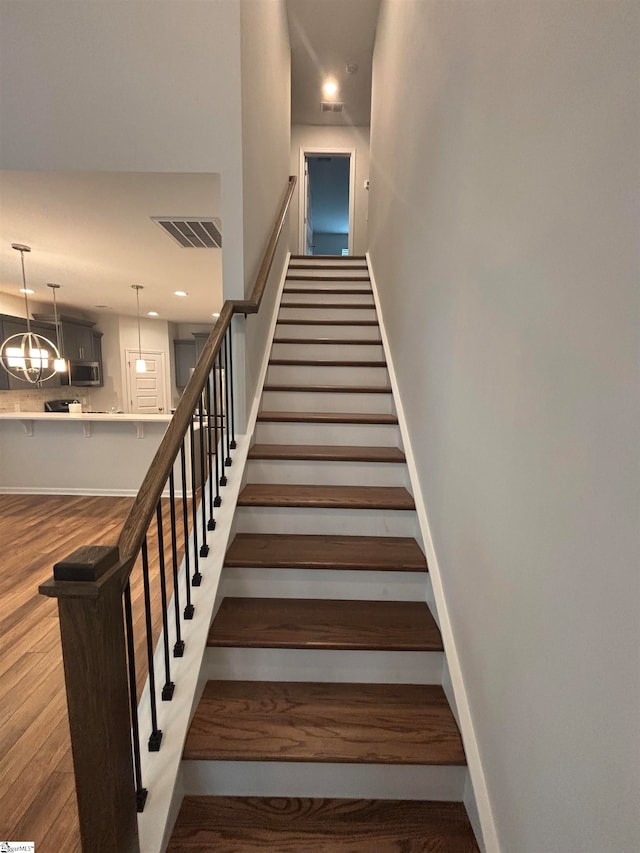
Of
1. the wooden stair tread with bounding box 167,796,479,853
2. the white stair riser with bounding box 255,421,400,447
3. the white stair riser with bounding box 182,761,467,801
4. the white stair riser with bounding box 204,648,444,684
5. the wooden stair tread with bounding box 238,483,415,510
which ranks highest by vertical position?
the white stair riser with bounding box 255,421,400,447

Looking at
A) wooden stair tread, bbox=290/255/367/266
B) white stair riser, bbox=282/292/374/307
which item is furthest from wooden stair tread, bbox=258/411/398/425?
wooden stair tread, bbox=290/255/367/266

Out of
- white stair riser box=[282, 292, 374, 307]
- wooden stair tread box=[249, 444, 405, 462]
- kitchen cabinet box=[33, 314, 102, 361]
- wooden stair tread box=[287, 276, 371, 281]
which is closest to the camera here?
wooden stair tread box=[249, 444, 405, 462]

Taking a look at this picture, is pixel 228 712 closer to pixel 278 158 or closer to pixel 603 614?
pixel 603 614

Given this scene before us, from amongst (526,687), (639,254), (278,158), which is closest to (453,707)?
(526,687)

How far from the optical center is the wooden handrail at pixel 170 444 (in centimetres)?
105

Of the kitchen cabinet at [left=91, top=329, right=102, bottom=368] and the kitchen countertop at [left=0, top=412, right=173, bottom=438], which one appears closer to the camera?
the kitchen countertop at [left=0, top=412, right=173, bottom=438]

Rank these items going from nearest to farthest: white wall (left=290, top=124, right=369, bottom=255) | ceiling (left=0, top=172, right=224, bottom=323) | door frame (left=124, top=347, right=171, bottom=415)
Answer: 1. ceiling (left=0, top=172, right=224, bottom=323)
2. white wall (left=290, top=124, right=369, bottom=255)
3. door frame (left=124, top=347, right=171, bottom=415)

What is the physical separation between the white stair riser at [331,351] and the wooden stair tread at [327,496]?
1187mm

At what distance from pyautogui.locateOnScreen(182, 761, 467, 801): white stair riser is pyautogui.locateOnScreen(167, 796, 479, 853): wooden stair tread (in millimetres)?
21

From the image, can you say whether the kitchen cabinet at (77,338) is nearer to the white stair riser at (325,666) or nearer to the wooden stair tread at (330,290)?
the wooden stair tread at (330,290)

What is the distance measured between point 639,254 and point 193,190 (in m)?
2.41

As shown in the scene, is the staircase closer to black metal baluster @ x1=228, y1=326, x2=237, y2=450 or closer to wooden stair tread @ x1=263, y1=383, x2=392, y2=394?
black metal baluster @ x1=228, y1=326, x2=237, y2=450

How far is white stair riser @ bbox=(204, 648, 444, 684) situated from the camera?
1515mm

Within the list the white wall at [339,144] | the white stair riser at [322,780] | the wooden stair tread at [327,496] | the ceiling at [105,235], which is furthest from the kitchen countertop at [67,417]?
the white stair riser at [322,780]
